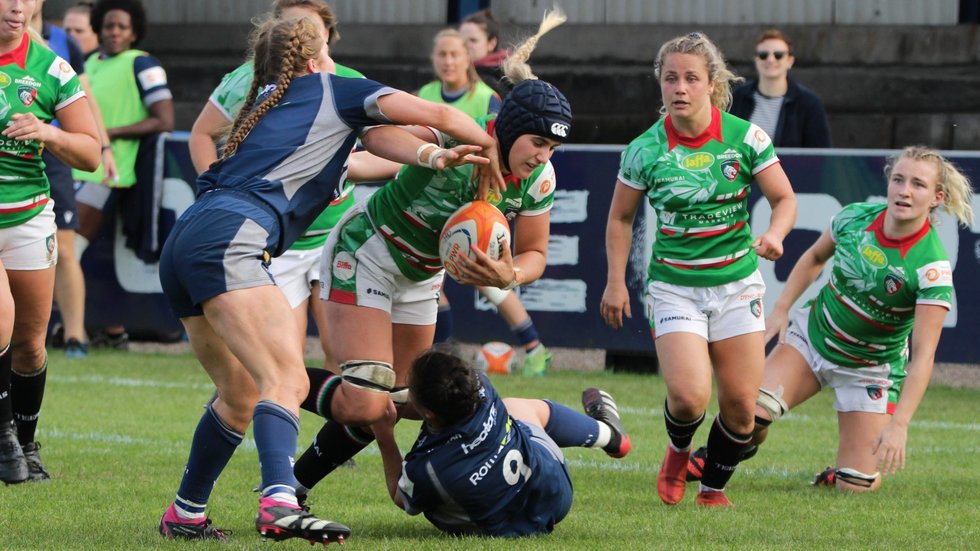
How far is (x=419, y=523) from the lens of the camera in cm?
606

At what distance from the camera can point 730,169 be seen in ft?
22.0

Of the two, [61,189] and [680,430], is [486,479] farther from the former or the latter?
[61,189]

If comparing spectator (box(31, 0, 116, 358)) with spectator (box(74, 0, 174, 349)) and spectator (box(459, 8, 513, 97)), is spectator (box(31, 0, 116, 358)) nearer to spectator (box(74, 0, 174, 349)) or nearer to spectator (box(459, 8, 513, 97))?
spectator (box(74, 0, 174, 349))

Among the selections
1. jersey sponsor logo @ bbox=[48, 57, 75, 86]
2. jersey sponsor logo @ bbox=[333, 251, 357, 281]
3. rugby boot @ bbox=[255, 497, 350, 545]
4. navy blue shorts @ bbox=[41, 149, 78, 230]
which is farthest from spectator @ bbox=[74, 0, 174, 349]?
rugby boot @ bbox=[255, 497, 350, 545]

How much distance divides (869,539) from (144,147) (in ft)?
25.1

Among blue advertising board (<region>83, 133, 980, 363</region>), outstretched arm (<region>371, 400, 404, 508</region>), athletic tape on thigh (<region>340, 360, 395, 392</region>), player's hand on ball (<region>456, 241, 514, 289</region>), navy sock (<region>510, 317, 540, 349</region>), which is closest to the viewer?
player's hand on ball (<region>456, 241, 514, 289</region>)

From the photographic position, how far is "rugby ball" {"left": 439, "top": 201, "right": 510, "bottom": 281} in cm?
567

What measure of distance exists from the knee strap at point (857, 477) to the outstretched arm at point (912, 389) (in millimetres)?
498

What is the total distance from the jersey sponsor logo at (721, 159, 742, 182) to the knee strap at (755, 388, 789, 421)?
1.15m

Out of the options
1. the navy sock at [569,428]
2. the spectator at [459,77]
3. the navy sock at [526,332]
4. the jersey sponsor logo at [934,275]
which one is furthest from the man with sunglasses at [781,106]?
the navy sock at [569,428]

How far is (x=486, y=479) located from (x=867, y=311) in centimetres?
264

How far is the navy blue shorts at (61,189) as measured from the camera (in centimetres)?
956

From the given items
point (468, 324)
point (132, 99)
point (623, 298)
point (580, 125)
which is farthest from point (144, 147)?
point (623, 298)

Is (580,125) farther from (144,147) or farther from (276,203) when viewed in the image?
(276,203)
